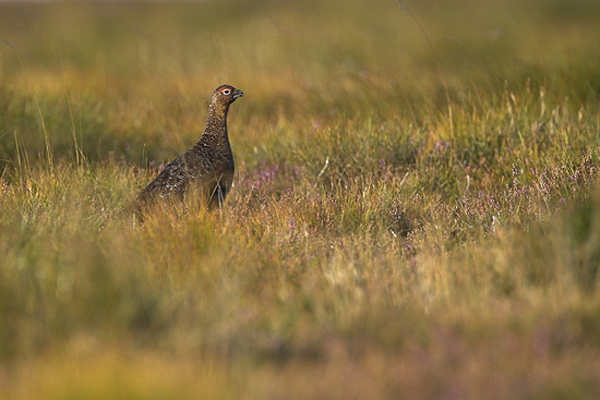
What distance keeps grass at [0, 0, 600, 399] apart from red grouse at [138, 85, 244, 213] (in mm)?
199

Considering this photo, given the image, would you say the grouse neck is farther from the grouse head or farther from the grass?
the grass

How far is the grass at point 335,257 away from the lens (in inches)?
113

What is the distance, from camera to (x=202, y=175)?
213 inches

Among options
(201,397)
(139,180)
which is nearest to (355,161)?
(139,180)

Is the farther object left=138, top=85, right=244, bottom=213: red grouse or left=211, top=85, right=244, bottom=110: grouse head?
left=211, top=85, right=244, bottom=110: grouse head

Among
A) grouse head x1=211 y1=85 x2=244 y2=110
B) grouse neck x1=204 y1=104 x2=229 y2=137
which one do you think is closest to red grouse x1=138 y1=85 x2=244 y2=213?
grouse neck x1=204 y1=104 x2=229 y2=137

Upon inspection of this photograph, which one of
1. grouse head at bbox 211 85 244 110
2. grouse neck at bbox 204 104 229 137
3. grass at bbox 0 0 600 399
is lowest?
grass at bbox 0 0 600 399

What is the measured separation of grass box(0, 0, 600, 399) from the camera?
2879mm

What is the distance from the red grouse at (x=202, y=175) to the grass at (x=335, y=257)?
0.20 metres

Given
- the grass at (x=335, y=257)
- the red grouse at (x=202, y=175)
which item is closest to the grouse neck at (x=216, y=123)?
the red grouse at (x=202, y=175)

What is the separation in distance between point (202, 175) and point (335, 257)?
1561mm

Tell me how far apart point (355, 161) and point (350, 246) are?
6.98 feet

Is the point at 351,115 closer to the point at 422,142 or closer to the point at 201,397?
the point at 422,142

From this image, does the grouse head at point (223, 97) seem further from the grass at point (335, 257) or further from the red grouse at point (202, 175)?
the grass at point (335, 257)
